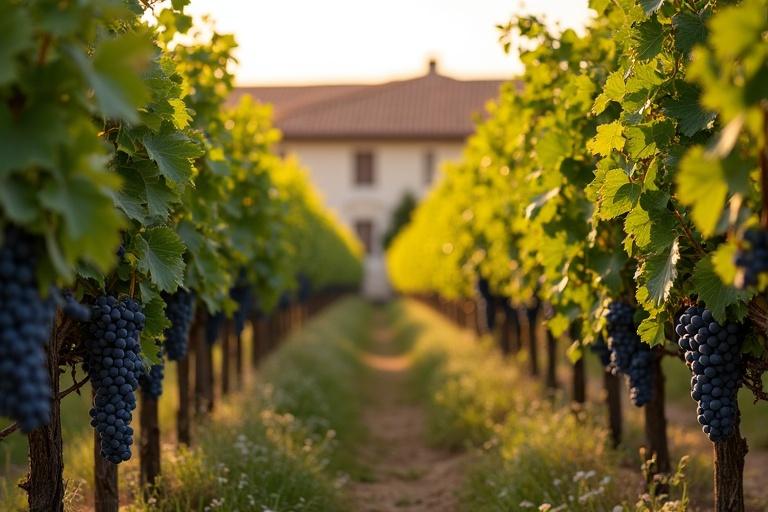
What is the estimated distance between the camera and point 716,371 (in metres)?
4.62

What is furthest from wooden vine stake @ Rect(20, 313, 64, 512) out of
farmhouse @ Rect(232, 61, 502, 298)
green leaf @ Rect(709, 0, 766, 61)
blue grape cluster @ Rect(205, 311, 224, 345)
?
farmhouse @ Rect(232, 61, 502, 298)

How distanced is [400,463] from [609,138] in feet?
19.9

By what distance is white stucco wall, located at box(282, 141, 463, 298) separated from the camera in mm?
51656

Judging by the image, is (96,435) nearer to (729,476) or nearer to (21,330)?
(21,330)

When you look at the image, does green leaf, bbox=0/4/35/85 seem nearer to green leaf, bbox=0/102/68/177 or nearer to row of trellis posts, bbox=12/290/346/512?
green leaf, bbox=0/102/68/177

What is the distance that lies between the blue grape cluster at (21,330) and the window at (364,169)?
49131 mm

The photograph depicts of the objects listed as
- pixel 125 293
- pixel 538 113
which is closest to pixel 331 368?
pixel 538 113

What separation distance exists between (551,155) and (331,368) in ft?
28.5

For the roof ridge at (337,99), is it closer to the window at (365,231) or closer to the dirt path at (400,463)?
the window at (365,231)

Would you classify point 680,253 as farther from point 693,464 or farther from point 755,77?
point 693,464

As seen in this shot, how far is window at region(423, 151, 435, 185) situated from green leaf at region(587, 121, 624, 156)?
1833 inches

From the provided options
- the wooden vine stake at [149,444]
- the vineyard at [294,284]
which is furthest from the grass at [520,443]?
the wooden vine stake at [149,444]

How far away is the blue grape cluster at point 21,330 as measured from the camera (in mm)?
3156

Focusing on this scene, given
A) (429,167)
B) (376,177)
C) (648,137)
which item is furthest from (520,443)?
(376,177)
